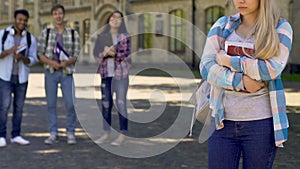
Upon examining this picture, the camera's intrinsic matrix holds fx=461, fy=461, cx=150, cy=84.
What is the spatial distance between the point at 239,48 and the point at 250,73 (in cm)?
17

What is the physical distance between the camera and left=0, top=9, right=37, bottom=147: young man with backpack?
6602mm

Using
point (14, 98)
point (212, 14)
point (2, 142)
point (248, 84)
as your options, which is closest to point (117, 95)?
point (14, 98)

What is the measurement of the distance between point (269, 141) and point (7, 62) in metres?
4.88

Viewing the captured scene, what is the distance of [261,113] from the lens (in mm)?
2598

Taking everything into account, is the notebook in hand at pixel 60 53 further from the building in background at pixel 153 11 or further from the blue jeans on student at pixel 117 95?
the building in background at pixel 153 11

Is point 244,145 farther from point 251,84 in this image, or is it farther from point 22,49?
point 22,49

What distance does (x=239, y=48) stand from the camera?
2615 millimetres

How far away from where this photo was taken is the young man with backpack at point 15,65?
6.60 meters

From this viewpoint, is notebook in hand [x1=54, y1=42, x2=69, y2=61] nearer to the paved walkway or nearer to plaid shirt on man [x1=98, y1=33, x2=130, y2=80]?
plaid shirt on man [x1=98, y1=33, x2=130, y2=80]

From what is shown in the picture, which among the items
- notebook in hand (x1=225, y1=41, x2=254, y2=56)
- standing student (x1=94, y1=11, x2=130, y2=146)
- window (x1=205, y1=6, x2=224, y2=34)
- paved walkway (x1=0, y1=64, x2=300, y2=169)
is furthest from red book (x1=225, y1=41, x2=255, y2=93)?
window (x1=205, y1=6, x2=224, y2=34)

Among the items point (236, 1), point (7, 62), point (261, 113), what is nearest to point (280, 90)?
point (261, 113)

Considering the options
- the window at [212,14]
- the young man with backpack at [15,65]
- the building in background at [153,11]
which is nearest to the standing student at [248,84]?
the young man with backpack at [15,65]

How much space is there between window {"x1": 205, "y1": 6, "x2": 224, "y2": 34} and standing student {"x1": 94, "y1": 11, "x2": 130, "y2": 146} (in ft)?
79.4

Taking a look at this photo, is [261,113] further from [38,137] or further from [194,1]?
[194,1]
